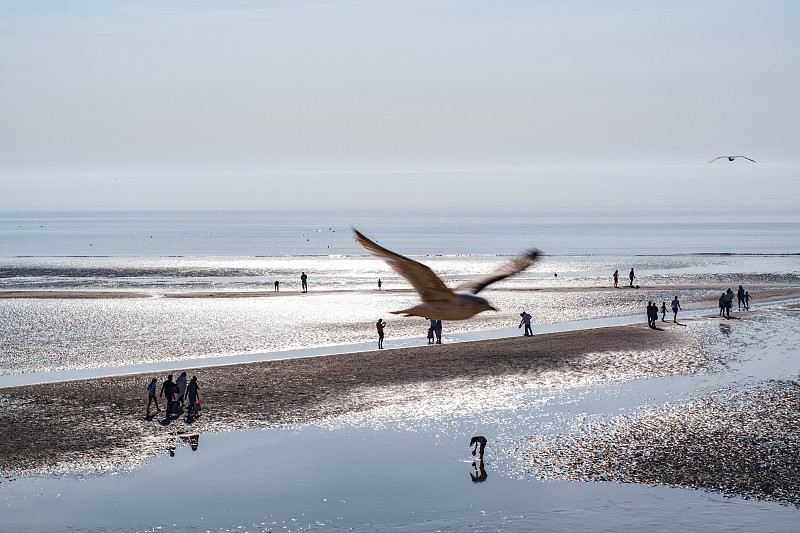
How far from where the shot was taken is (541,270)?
3007 inches

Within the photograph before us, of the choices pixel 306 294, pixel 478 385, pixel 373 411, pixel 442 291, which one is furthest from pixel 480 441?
pixel 306 294

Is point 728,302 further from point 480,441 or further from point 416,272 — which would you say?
point 416,272

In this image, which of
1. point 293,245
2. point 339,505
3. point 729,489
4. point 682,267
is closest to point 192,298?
point 339,505

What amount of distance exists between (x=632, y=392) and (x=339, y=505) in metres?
11.5

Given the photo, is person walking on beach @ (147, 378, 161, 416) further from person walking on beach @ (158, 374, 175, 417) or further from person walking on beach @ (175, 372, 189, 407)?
person walking on beach @ (175, 372, 189, 407)

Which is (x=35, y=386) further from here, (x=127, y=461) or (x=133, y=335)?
(x=133, y=335)

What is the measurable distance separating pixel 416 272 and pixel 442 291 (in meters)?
0.67

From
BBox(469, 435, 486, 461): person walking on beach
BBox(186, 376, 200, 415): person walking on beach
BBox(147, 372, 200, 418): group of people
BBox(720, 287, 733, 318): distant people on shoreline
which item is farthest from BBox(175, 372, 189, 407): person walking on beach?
BBox(720, 287, 733, 318): distant people on shoreline

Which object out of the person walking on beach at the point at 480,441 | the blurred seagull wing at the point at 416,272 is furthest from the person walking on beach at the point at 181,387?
the blurred seagull wing at the point at 416,272

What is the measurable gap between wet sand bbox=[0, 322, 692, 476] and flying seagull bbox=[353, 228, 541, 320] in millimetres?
10951

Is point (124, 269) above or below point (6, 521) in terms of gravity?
above

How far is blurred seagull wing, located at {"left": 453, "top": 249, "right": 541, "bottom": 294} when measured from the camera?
35.0 feet

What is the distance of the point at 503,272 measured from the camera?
35.1 feet

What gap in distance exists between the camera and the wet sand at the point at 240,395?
18859mm
